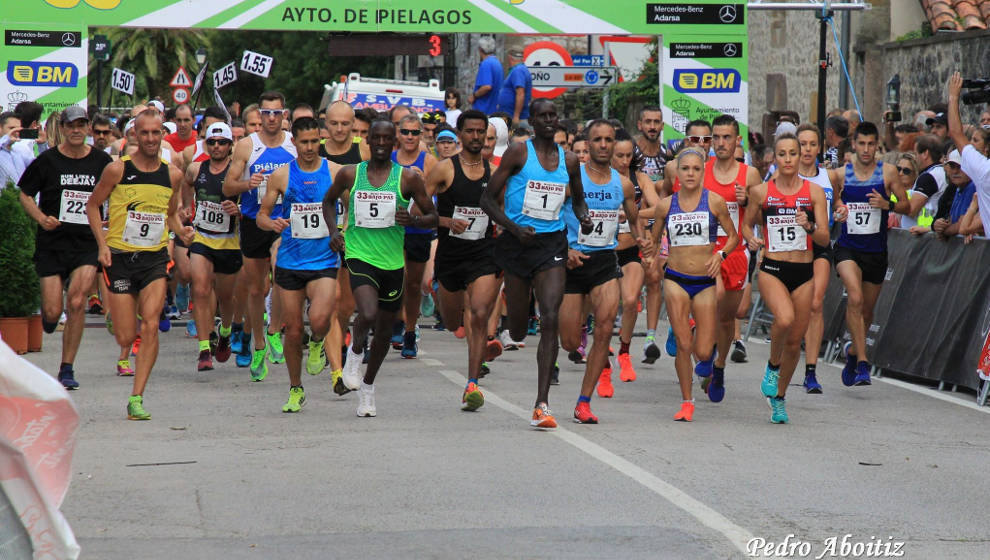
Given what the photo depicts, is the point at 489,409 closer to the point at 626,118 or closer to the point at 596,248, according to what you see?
the point at 596,248

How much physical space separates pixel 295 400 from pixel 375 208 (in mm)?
1479

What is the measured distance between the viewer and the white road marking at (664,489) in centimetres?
667

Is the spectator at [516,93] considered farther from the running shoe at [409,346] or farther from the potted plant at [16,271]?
the potted plant at [16,271]

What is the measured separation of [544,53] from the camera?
27844 millimetres

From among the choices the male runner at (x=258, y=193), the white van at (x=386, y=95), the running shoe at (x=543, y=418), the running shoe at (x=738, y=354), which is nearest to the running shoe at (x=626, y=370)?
the running shoe at (x=738, y=354)

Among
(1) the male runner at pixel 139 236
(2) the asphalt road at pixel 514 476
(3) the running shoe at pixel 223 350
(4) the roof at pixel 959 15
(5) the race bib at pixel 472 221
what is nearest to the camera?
(2) the asphalt road at pixel 514 476

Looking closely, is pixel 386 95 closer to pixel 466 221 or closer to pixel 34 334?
pixel 34 334

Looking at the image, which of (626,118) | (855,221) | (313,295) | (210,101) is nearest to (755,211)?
(855,221)

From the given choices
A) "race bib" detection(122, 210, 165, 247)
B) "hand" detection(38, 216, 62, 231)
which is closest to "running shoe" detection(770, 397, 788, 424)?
"race bib" detection(122, 210, 165, 247)

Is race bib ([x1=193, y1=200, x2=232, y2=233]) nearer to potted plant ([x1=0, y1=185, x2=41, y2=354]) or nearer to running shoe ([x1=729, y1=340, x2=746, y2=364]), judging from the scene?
potted plant ([x1=0, y1=185, x2=41, y2=354])

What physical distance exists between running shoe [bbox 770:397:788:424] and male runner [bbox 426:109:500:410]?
2.03 meters

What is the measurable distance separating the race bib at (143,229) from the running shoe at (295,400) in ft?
4.60

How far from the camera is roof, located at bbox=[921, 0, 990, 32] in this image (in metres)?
24.0

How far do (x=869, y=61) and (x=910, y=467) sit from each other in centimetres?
2005
